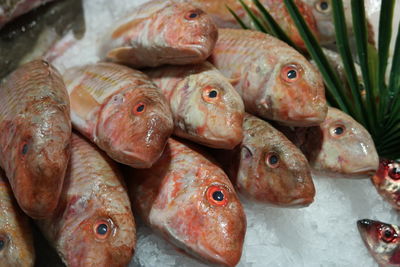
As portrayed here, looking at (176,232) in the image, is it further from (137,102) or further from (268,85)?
Result: (268,85)

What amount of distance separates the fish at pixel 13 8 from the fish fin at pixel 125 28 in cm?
41

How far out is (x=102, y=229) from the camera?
114 cm

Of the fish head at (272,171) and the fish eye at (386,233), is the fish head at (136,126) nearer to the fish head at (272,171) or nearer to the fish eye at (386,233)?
the fish head at (272,171)

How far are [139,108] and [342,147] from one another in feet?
2.09

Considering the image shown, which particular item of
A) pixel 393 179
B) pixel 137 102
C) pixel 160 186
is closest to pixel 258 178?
pixel 160 186

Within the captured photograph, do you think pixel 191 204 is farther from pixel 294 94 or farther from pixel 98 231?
pixel 294 94

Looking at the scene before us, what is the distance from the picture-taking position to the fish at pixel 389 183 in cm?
158

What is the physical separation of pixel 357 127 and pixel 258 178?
400mm

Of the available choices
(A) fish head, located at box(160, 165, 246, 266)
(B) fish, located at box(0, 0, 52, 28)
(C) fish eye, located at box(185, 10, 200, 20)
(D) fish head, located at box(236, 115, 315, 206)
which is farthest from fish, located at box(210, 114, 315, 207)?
(B) fish, located at box(0, 0, 52, 28)

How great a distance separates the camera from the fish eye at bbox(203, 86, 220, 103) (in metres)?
1.28

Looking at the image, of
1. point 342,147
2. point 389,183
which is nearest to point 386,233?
point 389,183

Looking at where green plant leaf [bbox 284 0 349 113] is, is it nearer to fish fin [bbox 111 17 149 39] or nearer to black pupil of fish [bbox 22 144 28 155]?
fish fin [bbox 111 17 149 39]

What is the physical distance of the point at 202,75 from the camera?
136 centimetres

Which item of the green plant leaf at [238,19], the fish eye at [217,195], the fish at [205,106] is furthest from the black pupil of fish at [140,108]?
the green plant leaf at [238,19]
